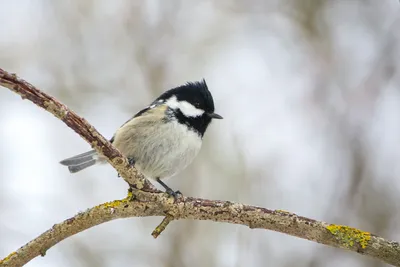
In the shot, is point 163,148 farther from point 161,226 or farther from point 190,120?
point 161,226

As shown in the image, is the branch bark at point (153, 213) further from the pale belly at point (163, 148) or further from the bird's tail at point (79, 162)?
the bird's tail at point (79, 162)

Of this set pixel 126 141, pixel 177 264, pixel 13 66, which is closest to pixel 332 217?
pixel 177 264

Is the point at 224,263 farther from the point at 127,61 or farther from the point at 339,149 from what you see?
the point at 127,61

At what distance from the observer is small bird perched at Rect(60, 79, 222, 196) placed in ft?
11.8

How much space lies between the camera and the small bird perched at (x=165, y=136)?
361 centimetres

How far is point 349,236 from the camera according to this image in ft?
7.78

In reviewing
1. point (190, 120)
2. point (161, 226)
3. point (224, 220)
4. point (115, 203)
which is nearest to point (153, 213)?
point (161, 226)

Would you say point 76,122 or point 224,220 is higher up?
point 224,220

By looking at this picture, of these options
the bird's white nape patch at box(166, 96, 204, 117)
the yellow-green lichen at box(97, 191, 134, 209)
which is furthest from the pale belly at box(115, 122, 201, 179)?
the yellow-green lichen at box(97, 191, 134, 209)

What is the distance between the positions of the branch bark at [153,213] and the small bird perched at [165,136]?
2.85ft

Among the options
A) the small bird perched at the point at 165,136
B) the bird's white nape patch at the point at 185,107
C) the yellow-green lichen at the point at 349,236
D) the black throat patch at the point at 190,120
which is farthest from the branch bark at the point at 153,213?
the bird's white nape patch at the point at 185,107

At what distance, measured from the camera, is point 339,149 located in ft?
17.4

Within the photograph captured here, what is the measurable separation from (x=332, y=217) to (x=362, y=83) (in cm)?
149

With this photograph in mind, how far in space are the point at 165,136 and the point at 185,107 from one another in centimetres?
35
